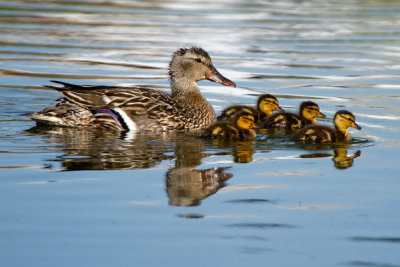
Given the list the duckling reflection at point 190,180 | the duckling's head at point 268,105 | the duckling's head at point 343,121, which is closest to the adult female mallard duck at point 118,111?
the duckling's head at point 268,105

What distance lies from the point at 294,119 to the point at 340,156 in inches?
58.2

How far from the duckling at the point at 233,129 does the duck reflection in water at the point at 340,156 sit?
691 millimetres

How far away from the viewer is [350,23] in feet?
59.8

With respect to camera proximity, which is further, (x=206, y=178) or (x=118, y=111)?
(x=118, y=111)

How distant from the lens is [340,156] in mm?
7246

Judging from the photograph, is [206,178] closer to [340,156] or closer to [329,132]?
[340,156]

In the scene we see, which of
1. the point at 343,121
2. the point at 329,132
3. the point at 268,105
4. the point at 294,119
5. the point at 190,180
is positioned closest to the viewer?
the point at 190,180

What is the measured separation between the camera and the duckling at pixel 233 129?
25.9 ft

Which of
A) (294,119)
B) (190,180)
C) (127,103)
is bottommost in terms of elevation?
(190,180)

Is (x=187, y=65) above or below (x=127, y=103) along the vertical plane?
above

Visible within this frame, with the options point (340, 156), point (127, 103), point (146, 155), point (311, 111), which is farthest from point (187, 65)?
point (340, 156)

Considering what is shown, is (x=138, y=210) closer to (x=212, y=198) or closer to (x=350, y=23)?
(x=212, y=198)

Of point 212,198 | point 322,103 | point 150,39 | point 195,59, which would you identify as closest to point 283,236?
point 212,198

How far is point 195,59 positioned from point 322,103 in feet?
6.91
